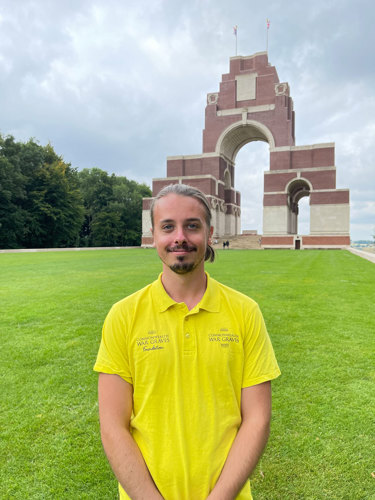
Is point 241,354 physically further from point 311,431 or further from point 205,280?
point 311,431

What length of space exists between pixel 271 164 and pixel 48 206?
25.2 meters

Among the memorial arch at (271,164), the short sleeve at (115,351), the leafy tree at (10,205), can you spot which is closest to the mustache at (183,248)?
the short sleeve at (115,351)

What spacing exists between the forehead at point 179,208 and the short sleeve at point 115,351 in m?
0.49

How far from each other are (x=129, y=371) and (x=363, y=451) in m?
2.05

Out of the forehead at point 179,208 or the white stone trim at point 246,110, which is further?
the white stone trim at point 246,110

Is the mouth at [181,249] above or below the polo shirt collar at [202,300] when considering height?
above

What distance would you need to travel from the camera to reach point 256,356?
1579 mm

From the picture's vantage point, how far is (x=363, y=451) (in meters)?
2.61

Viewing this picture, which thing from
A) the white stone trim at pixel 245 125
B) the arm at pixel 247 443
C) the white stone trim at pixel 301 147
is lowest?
the arm at pixel 247 443

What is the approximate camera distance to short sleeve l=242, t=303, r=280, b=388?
61.8 inches

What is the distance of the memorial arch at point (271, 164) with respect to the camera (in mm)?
38656

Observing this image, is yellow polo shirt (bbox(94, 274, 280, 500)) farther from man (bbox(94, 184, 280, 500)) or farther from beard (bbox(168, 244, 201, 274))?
beard (bbox(168, 244, 201, 274))

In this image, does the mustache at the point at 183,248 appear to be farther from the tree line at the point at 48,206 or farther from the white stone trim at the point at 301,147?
the white stone trim at the point at 301,147

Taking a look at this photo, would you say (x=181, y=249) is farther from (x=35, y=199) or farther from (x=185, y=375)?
(x=35, y=199)
